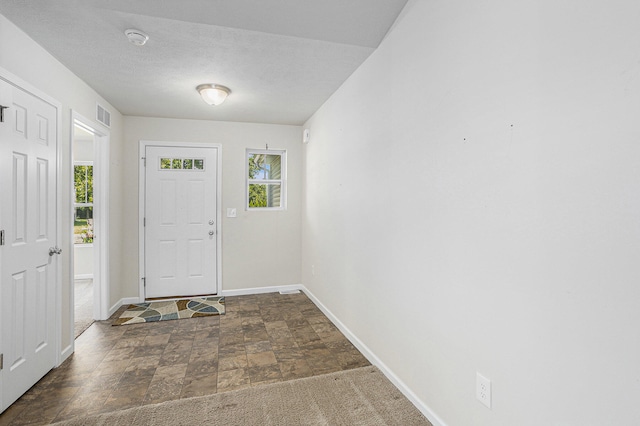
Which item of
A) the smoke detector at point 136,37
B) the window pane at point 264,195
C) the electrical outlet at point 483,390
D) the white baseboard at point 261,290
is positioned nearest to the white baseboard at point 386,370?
the electrical outlet at point 483,390

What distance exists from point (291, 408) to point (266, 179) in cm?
335

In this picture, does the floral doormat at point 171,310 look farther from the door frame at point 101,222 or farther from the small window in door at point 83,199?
the small window in door at point 83,199

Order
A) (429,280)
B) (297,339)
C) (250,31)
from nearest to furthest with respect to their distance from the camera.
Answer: (429,280) < (250,31) < (297,339)

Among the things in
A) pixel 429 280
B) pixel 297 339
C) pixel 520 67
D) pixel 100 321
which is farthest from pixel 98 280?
pixel 520 67

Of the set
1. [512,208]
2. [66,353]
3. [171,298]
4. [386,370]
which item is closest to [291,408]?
[386,370]

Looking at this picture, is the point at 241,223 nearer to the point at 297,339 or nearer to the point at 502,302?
the point at 297,339

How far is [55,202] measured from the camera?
2.58m

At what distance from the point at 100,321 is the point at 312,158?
10.3 feet

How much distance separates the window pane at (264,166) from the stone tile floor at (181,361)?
6.55 feet

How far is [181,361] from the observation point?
107 inches

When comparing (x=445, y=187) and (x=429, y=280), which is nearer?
(x=445, y=187)

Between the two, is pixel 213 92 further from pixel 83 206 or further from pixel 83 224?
pixel 83 224

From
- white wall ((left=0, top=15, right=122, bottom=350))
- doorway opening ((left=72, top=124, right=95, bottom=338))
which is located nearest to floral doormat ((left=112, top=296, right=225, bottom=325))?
white wall ((left=0, top=15, right=122, bottom=350))

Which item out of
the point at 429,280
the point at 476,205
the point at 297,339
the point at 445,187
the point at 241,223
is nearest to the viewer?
the point at 476,205
